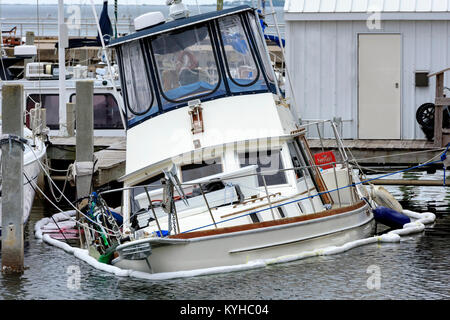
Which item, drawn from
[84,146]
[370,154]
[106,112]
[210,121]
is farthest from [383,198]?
[106,112]

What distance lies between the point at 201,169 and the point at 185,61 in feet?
6.57

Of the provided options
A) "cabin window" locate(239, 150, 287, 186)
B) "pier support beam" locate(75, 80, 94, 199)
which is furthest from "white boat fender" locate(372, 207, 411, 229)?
"pier support beam" locate(75, 80, 94, 199)

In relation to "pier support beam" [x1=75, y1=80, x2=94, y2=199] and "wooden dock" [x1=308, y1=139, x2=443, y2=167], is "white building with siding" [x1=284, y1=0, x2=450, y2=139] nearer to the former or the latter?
"wooden dock" [x1=308, y1=139, x2=443, y2=167]

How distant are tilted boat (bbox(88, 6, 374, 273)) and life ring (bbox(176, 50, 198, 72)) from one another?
0.7 inches

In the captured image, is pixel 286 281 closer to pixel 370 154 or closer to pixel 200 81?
pixel 200 81

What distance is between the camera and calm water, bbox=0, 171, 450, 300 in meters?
13.4

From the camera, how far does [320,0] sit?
20.9m

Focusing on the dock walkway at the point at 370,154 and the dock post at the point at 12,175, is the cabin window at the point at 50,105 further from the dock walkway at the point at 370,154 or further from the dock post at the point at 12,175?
the dock post at the point at 12,175

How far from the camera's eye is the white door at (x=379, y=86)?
67.6ft

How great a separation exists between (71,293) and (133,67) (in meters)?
4.23

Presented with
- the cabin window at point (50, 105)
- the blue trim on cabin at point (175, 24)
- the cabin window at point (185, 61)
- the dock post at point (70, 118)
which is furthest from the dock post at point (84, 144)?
the cabin window at point (50, 105)

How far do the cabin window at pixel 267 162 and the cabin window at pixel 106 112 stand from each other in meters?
11.7
